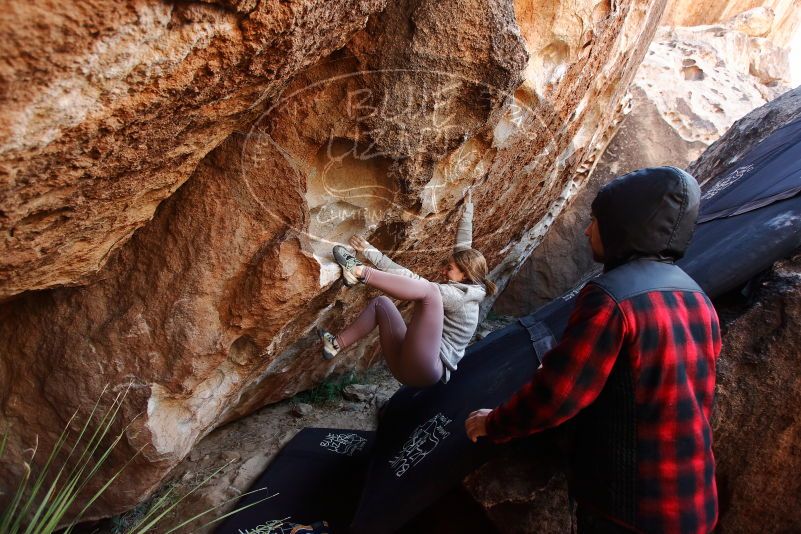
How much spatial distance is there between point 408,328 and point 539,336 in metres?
1.02

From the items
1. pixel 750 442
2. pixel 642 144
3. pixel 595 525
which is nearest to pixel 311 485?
pixel 595 525

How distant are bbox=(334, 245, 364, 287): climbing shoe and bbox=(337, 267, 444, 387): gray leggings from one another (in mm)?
60

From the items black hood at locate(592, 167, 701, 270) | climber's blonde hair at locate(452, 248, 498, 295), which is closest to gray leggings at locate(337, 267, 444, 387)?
climber's blonde hair at locate(452, 248, 498, 295)

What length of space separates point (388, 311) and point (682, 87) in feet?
20.3

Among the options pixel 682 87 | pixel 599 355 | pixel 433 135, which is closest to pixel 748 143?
pixel 682 87

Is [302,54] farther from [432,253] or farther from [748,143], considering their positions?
[748,143]

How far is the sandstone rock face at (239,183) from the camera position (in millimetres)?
1460

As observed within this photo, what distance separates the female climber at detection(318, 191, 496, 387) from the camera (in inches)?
97.7

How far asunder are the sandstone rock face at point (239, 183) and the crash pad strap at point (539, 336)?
0.91 m

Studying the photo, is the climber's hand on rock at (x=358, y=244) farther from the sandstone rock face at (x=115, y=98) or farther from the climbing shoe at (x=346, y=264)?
the sandstone rock face at (x=115, y=98)

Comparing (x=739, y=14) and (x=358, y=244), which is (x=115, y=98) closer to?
(x=358, y=244)

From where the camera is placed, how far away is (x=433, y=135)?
2.35 m

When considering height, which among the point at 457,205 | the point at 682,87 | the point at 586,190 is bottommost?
the point at 586,190

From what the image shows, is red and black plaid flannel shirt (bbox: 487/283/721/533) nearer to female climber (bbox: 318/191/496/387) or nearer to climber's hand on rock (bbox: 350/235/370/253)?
female climber (bbox: 318/191/496/387)
